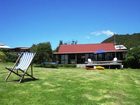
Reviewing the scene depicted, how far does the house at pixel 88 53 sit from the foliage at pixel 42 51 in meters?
7.29

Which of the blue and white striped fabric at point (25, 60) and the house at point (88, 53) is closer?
the blue and white striped fabric at point (25, 60)

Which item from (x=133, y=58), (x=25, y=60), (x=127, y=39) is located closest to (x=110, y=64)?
(x=133, y=58)

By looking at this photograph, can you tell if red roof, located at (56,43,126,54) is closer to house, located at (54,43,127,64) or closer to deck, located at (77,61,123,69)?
house, located at (54,43,127,64)

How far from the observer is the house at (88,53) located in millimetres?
47000

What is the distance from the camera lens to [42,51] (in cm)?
4097

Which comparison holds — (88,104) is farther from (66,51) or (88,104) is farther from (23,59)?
(66,51)

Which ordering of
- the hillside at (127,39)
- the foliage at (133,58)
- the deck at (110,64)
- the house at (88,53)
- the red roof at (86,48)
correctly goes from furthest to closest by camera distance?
1. the hillside at (127,39)
2. the red roof at (86,48)
3. the house at (88,53)
4. the deck at (110,64)
5. the foliage at (133,58)

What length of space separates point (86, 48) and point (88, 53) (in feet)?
4.48

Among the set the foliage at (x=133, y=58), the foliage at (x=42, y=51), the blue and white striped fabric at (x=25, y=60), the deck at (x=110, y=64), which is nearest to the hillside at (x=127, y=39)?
the foliage at (x=133, y=58)

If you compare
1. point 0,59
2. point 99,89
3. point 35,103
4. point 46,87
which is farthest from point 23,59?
point 0,59

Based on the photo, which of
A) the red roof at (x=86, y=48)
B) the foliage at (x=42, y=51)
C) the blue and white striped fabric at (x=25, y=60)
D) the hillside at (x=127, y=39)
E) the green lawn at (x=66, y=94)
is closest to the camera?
the green lawn at (x=66, y=94)

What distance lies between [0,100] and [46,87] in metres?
2.79

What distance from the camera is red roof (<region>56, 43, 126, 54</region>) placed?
48031 mm

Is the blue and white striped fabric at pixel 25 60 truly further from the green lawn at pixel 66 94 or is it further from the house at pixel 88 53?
the house at pixel 88 53
